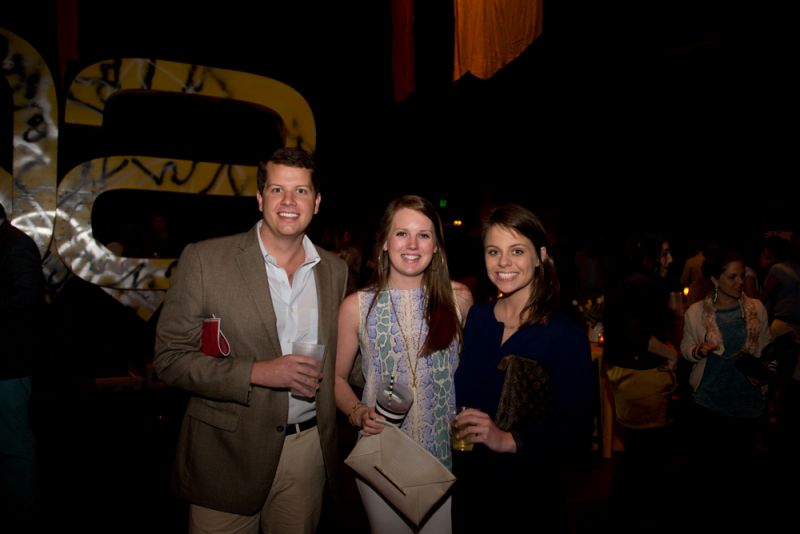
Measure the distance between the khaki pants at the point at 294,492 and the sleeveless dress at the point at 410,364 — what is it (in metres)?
0.34

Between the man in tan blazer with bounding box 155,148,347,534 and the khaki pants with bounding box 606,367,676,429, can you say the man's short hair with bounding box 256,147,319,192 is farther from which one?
the khaki pants with bounding box 606,367,676,429

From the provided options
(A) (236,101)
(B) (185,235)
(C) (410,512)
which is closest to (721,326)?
(C) (410,512)

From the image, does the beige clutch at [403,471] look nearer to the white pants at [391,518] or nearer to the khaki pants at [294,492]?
the white pants at [391,518]

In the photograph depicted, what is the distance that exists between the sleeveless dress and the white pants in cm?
25

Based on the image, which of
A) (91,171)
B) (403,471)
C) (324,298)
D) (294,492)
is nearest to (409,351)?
(324,298)

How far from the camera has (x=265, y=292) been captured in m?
1.93

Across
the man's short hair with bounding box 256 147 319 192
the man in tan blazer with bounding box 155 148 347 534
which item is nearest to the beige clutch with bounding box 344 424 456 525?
the man in tan blazer with bounding box 155 148 347 534

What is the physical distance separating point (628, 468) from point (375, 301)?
9.63 feet

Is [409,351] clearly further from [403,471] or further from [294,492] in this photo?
[294,492]

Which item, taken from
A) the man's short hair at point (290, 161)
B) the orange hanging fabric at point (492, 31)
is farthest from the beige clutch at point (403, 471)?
the orange hanging fabric at point (492, 31)

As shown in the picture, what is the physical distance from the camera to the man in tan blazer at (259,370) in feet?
5.97

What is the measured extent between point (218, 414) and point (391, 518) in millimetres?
842

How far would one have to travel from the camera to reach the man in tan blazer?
1820 millimetres

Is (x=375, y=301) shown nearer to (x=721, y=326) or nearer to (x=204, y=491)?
(x=204, y=491)
